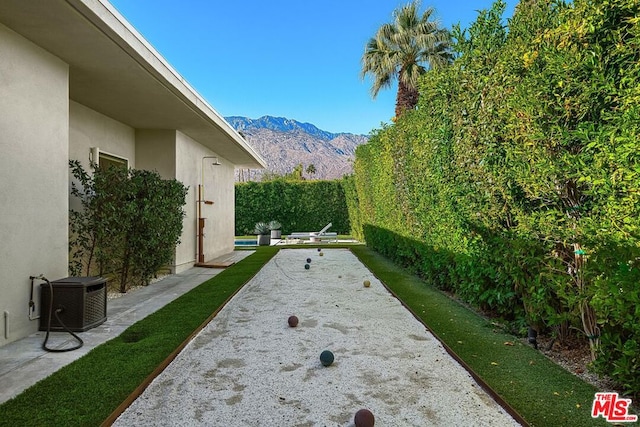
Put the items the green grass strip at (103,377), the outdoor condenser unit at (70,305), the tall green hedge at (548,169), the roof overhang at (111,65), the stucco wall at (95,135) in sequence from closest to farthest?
the green grass strip at (103,377), the tall green hedge at (548,169), the roof overhang at (111,65), the outdoor condenser unit at (70,305), the stucco wall at (95,135)

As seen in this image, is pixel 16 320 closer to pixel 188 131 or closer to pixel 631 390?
pixel 631 390

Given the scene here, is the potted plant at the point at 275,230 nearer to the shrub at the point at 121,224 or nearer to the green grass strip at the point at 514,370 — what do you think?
the shrub at the point at 121,224

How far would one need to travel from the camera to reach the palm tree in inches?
613

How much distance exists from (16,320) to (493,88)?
18.8 feet

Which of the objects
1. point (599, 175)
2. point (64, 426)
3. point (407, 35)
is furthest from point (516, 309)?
point (407, 35)

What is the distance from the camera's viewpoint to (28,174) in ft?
14.4

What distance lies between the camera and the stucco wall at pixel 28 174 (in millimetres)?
4090

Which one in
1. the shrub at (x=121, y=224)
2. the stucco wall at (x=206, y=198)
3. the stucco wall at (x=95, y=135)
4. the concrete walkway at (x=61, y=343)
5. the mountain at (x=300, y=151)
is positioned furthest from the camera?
the mountain at (x=300, y=151)

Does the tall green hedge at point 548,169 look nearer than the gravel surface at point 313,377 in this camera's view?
No

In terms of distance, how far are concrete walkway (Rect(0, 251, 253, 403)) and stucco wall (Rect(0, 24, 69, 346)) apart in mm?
342

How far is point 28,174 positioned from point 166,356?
2.62 metres

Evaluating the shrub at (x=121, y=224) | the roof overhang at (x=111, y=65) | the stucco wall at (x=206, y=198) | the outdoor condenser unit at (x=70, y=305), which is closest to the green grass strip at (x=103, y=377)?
the outdoor condenser unit at (x=70, y=305)

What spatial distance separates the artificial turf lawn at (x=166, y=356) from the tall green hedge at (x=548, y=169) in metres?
0.36

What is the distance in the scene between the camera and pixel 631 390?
2613 mm
